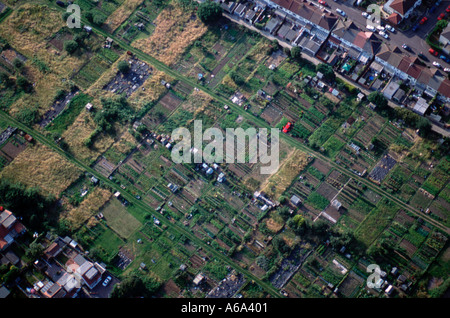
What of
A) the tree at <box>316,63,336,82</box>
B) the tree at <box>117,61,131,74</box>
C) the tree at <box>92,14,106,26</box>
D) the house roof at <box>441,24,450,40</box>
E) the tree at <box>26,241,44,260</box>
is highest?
the house roof at <box>441,24,450,40</box>

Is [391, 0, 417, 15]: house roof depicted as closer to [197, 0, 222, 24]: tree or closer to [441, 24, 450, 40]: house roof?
[441, 24, 450, 40]: house roof

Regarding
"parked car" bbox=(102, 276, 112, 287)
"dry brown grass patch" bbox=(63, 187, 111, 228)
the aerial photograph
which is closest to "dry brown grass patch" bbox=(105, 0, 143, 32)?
the aerial photograph

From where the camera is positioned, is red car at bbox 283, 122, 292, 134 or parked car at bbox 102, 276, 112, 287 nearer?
parked car at bbox 102, 276, 112, 287

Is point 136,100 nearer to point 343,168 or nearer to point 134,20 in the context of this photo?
point 134,20

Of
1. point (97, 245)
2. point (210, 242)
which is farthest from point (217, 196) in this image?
point (97, 245)

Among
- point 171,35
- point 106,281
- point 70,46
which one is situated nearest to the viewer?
point 106,281

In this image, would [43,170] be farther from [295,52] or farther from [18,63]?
[295,52]

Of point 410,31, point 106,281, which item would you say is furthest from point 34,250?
point 410,31
